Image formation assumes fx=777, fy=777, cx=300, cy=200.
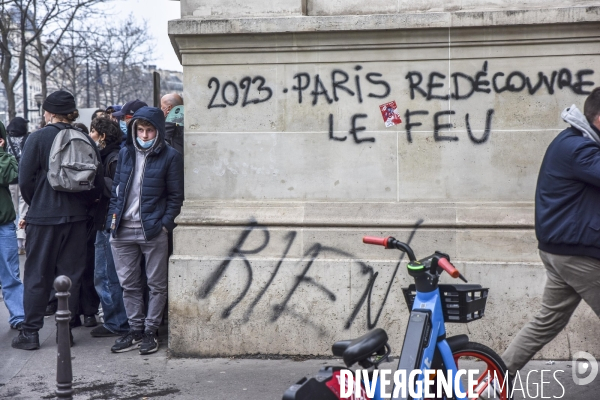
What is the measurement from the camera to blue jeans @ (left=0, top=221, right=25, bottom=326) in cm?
711

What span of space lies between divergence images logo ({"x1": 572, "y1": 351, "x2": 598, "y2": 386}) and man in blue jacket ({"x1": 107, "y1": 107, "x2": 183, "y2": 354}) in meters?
3.22

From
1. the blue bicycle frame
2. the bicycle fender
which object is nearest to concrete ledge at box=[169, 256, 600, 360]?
the bicycle fender

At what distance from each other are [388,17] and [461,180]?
1.37 meters

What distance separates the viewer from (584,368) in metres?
5.56

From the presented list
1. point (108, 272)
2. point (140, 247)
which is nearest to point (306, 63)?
point (140, 247)

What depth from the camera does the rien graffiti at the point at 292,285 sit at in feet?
19.5

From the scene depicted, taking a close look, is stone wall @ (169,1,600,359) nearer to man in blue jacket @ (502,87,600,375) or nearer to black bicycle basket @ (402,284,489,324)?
man in blue jacket @ (502,87,600,375)

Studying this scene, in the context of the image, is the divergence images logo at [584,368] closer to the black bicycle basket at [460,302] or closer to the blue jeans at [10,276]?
the black bicycle basket at [460,302]

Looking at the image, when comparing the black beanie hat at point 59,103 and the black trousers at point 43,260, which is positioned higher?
the black beanie hat at point 59,103

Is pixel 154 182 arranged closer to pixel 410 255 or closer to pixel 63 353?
pixel 63 353

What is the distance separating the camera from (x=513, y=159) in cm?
596

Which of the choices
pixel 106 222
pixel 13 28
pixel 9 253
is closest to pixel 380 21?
pixel 106 222

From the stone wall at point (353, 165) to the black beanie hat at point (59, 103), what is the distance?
117 cm

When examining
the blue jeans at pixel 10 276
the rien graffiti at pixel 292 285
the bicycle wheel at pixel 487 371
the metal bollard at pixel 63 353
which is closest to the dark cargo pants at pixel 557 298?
the bicycle wheel at pixel 487 371
